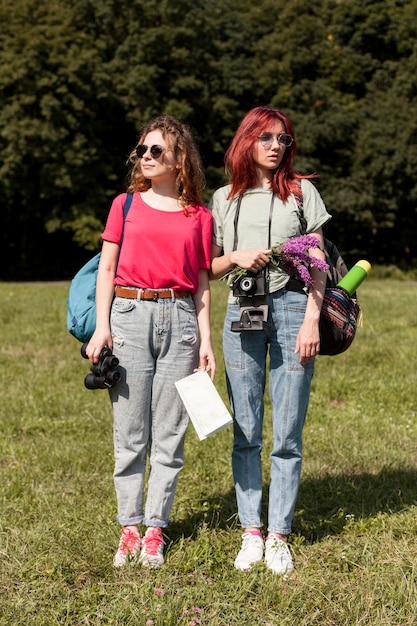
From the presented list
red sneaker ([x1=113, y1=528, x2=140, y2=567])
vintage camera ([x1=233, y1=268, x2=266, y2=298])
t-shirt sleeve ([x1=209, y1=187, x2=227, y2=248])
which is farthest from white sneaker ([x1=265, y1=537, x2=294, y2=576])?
t-shirt sleeve ([x1=209, y1=187, x2=227, y2=248])

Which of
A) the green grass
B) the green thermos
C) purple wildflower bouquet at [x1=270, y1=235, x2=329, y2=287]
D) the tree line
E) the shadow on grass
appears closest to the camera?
the green grass

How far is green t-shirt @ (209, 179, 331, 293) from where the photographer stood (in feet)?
11.8

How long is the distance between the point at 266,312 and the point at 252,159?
0.76 metres

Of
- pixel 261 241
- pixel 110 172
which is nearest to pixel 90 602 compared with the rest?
pixel 261 241

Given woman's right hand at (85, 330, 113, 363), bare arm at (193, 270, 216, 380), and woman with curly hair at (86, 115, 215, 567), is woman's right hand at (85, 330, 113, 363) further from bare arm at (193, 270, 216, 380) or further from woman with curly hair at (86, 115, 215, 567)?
bare arm at (193, 270, 216, 380)

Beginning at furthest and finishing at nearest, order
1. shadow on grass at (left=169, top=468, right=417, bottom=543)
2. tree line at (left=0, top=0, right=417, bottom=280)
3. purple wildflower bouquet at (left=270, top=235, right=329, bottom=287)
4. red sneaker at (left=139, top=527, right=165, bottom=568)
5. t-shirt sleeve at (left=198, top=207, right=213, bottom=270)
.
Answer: tree line at (left=0, top=0, right=417, bottom=280) < shadow on grass at (left=169, top=468, right=417, bottom=543) < t-shirt sleeve at (left=198, top=207, right=213, bottom=270) < red sneaker at (left=139, top=527, right=165, bottom=568) < purple wildflower bouquet at (left=270, top=235, right=329, bottom=287)

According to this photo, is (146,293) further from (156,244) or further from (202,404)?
(202,404)

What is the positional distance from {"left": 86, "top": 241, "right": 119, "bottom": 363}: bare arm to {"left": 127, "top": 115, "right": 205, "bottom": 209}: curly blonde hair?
36cm

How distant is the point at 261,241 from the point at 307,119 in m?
29.3

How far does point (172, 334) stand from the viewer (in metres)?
3.62

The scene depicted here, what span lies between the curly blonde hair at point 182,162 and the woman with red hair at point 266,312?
0.14 m

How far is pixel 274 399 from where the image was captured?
373 centimetres

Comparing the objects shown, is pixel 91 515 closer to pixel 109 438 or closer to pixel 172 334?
pixel 172 334

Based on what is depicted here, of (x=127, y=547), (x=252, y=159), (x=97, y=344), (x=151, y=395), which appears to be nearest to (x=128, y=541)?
(x=127, y=547)
